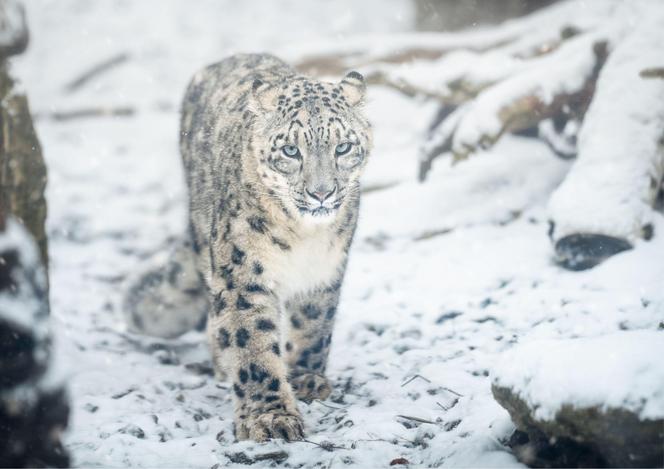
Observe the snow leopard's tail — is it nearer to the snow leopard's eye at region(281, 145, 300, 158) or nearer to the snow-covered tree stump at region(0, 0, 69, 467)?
the snow leopard's eye at region(281, 145, 300, 158)

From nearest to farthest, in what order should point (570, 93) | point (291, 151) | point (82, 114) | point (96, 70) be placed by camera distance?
point (291, 151) < point (570, 93) < point (82, 114) < point (96, 70)

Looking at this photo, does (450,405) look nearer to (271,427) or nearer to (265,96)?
(271,427)

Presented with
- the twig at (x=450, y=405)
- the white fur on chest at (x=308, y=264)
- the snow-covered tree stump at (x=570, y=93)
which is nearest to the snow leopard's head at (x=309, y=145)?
the white fur on chest at (x=308, y=264)

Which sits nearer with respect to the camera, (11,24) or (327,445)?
(327,445)

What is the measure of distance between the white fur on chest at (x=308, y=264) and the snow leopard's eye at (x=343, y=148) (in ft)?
1.74

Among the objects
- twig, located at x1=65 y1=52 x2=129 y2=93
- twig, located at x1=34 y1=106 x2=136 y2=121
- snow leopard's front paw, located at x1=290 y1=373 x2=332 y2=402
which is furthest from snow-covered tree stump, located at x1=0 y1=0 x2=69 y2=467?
twig, located at x1=65 y1=52 x2=129 y2=93

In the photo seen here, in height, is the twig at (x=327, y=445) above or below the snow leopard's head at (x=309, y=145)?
below

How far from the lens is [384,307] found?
6.41 metres

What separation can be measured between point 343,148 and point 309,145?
23cm

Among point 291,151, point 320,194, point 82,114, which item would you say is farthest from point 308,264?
point 82,114

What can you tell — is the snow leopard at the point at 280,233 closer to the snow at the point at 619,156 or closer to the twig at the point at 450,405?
the twig at the point at 450,405

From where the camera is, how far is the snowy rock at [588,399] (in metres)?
2.98

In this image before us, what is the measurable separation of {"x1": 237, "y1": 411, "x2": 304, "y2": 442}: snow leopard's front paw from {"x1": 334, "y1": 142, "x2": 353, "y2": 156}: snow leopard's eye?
1.61m

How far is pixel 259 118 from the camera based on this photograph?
4.93 metres
